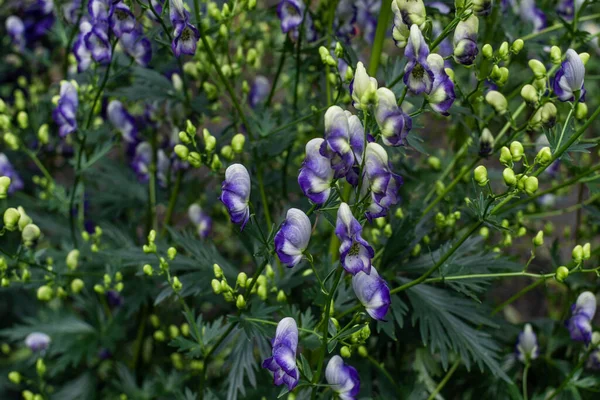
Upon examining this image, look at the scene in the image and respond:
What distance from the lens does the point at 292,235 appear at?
902mm

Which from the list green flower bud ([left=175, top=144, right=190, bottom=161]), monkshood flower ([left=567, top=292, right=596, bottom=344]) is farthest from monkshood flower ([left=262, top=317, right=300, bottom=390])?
monkshood flower ([left=567, top=292, right=596, bottom=344])

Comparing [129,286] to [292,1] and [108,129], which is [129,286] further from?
[292,1]

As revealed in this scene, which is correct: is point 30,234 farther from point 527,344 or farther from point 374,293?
point 527,344

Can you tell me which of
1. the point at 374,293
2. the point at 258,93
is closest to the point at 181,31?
the point at 374,293

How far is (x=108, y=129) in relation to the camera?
6.15 ft

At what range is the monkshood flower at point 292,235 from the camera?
2.95 feet

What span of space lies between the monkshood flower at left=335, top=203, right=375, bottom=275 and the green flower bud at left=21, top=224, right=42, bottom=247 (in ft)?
2.17

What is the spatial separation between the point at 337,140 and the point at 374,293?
23 cm

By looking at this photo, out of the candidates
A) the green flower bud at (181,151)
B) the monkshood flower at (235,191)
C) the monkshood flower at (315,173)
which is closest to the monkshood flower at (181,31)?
the green flower bud at (181,151)

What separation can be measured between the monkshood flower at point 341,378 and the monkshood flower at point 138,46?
0.79m

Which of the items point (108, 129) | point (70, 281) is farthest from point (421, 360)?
point (108, 129)

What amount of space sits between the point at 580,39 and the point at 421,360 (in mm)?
752

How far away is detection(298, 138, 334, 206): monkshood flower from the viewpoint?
2.79 feet

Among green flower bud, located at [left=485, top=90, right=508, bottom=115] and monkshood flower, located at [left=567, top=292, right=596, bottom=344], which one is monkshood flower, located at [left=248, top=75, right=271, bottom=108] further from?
monkshood flower, located at [left=567, top=292, right=596, bottom=344]
